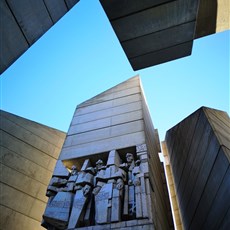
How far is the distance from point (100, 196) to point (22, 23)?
3935 millimetres

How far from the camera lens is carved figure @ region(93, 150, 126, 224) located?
14.7ft

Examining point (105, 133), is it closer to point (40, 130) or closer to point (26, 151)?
point (26, 151)

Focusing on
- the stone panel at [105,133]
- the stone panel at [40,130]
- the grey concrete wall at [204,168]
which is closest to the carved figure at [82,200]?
the stone panel at [105,133]

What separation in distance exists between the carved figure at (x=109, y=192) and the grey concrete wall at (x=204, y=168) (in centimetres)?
231

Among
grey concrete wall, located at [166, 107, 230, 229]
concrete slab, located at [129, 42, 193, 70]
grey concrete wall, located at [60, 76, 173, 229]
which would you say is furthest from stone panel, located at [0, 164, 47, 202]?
concrete slab, located at [129, 42, 193, 70]

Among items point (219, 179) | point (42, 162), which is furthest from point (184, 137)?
point (42, 162)

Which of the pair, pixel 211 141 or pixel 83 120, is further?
pixel 83 120

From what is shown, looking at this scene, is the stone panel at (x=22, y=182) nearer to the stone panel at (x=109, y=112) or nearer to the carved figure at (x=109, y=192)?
the stone panel at (x=109, y=112)

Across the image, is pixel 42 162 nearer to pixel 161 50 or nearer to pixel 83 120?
pixel 83 120

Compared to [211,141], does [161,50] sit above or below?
above

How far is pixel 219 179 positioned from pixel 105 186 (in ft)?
8.95

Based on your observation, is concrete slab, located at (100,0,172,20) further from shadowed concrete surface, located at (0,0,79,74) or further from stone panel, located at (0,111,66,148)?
stone panel, located at (0,111,66,148)

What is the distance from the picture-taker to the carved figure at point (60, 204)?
4.86 meters

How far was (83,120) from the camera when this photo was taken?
347 inches
